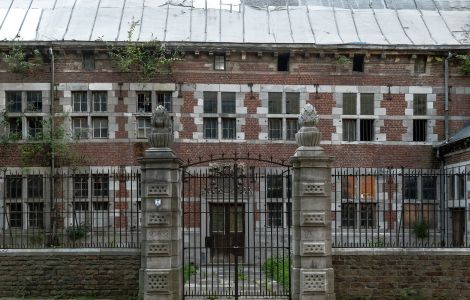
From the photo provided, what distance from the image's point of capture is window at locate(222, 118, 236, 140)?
22.7 meters

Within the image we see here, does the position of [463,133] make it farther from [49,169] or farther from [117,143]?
[49,169]

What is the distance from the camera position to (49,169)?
2188 cm

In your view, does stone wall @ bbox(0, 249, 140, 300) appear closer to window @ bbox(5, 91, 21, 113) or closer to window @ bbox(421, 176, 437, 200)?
window @ bbox(5, 91, 21, 113)

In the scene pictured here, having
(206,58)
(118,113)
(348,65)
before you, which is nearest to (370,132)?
(348,65)

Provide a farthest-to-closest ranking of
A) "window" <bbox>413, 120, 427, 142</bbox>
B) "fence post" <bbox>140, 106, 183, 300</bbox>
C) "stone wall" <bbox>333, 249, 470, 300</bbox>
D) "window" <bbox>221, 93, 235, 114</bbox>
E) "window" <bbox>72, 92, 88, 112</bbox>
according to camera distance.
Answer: "window" <bbox>413, 120, 427, 142</bbox>
"window" <bbox>221, 93, 235, 114</bbox>
"window" <bbox>72, 92, 88, 112</bbox>
"stone wall" <bbox>333, 249, 470, 300</bbox>
"fence post" <bbox>140, 106, 183, 300</bbox>

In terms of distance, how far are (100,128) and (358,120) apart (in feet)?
28.7

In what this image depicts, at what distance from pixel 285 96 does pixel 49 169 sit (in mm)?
8229

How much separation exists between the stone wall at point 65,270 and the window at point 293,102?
10564mm

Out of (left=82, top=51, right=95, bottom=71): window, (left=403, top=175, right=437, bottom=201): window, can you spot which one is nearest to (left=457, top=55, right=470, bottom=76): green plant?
(left=403, top=175, right=437, bottom=201): window

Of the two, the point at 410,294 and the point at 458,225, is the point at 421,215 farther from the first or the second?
the point at 458,225

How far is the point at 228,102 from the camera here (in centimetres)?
2270

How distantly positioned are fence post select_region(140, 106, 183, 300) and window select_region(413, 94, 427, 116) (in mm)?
12041

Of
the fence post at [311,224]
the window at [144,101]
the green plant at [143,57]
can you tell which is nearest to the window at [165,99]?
the window at [144,101]

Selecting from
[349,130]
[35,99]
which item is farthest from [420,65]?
[35,99]
